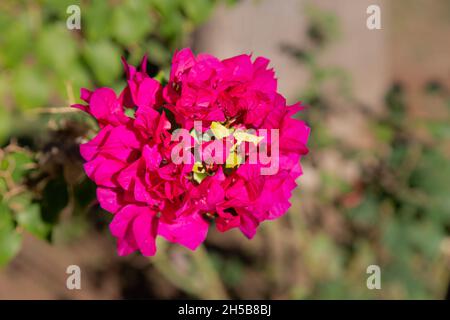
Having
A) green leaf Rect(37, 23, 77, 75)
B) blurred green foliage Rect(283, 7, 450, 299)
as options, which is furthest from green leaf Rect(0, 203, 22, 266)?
blurred green foliage Rect(283, 7, 450, 299)

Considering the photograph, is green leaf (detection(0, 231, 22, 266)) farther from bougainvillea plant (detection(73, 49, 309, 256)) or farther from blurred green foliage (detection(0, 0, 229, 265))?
bougainvillea plant (detection(73, 49, 309, 256))

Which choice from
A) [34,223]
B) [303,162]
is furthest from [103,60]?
[303,162]

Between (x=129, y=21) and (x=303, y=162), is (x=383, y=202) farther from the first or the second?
(x=129, y=21)

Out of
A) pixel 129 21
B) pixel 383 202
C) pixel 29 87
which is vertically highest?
pixel 129 21

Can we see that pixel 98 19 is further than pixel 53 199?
Yes

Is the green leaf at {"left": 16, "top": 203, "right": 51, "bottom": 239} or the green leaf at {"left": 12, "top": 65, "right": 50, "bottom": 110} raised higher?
the green leaf at {"left": 12, "top": 65, "right": 50, "bottom": 110}

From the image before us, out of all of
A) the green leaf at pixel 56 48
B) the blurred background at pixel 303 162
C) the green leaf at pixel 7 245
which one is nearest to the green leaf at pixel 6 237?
the green leaf at pixel 7 245

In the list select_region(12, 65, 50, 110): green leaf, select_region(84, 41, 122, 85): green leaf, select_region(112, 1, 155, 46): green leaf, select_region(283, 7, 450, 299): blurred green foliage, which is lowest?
select_region(283, 7, 450, 299): blurred green foliage

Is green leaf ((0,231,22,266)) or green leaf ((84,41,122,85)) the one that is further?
green leaf ((84,41,122,85))
